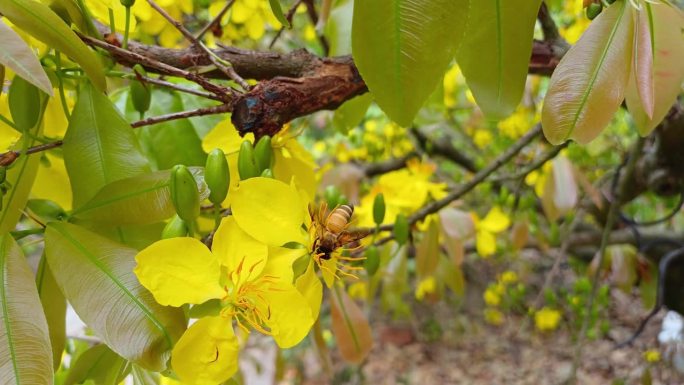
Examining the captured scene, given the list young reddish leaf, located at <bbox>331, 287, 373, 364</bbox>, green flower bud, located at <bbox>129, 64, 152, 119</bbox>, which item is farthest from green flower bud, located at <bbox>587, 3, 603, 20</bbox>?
young reddish leaf, located at <bbox>331, 287, 373, 364</bbox>

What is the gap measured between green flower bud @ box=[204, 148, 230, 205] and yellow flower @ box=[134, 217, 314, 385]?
0.02 meters

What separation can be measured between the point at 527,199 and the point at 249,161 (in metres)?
1.08

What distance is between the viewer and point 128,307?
37 cm

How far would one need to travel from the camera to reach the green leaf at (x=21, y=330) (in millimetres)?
341

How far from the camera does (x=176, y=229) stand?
40 centimetres

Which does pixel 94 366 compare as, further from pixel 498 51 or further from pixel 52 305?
pixel 498 51

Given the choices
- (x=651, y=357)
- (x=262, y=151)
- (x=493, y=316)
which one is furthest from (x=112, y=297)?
(x=493, y=316)

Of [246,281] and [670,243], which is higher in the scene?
[246,281]

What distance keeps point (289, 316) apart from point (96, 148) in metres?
0.19

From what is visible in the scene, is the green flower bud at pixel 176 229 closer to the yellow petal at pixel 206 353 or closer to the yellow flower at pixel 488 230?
the yellow petal at pixel 206 353

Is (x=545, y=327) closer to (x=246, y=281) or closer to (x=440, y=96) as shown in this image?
(x=440, y=96)

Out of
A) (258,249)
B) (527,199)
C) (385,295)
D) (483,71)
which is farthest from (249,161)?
(385,295)

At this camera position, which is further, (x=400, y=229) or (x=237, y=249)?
(x=400, y=229)

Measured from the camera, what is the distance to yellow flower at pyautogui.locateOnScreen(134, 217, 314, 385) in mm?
369
